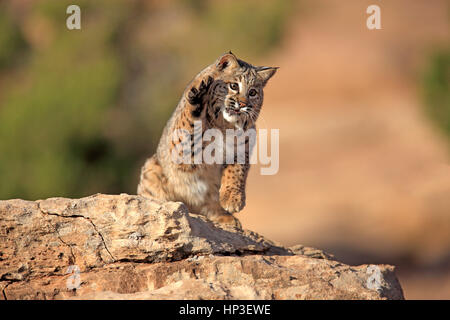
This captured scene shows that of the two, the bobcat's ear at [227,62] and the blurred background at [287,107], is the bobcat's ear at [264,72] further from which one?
the blurred background at [287,107]

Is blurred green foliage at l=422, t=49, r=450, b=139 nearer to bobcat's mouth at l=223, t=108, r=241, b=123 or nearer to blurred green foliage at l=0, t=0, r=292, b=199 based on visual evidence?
blurred green foliage at l=0, t=0, r=292, b=199

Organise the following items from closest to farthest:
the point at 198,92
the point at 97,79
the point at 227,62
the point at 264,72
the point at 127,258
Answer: the point at 127,258 < the point at 198,92 < the point at 227,62 < the point at 264,72 < the point at 97,79

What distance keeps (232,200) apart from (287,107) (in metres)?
23.9

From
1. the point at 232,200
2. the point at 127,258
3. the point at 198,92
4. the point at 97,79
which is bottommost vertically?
the point at 127,258

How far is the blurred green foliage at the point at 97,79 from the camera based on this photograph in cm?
2083

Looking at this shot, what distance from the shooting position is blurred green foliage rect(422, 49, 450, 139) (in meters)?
19.3

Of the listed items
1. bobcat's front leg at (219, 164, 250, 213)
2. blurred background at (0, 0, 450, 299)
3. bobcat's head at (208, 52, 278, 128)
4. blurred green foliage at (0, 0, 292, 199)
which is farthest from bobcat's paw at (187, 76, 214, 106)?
blurred green foliage at (0, 0, 292, 199)

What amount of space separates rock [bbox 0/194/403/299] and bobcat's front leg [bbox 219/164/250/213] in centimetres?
147

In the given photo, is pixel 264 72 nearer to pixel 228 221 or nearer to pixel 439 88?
pixel 228 221

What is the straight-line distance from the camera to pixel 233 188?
7395 millimetres

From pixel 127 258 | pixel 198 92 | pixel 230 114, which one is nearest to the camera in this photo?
pixel 127 258

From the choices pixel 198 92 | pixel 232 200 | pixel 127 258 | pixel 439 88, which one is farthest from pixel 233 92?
pixel 439 88

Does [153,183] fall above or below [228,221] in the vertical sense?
above

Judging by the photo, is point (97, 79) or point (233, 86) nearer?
point (233, 86)
